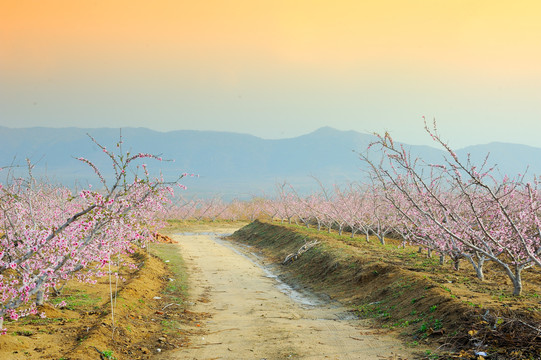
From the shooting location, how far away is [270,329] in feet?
37.0

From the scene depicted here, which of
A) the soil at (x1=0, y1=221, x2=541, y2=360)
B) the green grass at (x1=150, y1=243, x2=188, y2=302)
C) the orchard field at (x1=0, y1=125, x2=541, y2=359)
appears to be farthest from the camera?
the green grass at (x1=150, y1=243, x2=188, y2=302)

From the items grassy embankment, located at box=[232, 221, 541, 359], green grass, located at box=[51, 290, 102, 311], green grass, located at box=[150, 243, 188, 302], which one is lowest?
green grass, located at box=[150, 243, 188, 302]

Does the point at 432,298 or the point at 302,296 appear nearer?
the point at 432,298

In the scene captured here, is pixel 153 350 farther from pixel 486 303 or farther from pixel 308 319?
pixel 486 303

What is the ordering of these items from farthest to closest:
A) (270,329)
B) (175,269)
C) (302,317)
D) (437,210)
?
(175,269), (437,210), (302,317), (270,329)

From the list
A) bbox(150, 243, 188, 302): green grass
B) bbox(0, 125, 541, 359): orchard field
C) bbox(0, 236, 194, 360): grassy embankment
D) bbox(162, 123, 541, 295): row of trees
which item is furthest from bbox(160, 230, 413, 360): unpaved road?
bbox(162, 123, 541, 295): row of trees

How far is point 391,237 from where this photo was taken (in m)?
36.3

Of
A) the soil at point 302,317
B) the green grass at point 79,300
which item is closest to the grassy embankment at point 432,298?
the soil at point 302,317

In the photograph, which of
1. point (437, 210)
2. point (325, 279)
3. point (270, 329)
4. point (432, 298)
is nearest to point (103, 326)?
point (270, 329)

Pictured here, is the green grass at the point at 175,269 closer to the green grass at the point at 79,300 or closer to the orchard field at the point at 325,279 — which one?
the orchard field at the point at 325,279

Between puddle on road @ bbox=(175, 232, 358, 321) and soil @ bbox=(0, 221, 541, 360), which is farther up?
soil @ bbox=(0, 221, 541, 360)

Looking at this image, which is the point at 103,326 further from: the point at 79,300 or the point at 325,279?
the point at 325,279

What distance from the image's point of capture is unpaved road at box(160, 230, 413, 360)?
934 centimetres

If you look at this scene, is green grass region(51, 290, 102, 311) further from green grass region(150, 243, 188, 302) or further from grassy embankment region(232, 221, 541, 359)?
grassy embankment region(232, 221, 541, 359)
